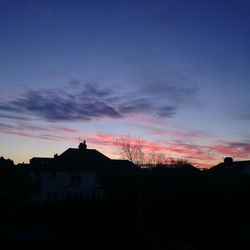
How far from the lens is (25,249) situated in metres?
21.4

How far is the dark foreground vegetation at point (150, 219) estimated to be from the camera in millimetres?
22062

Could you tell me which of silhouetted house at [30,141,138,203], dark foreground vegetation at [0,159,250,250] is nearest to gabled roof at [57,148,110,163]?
silhouetted house at [30,141,138,203]

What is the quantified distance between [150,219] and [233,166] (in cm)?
4369

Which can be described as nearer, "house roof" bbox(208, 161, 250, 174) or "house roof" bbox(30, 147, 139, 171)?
"house roof" bbox(30, 147, 139, 171)

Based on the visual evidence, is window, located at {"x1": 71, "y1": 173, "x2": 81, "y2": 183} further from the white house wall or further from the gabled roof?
the gabled roof

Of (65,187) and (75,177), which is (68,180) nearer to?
(75,177)

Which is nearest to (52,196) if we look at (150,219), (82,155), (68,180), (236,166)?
(68,180)

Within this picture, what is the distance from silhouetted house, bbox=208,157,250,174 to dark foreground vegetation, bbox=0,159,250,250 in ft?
88.2

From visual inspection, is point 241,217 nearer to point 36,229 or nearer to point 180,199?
point 180,199

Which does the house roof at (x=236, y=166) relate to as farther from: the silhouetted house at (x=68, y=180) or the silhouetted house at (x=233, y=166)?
the silhouetted house at (x=68, y=180)

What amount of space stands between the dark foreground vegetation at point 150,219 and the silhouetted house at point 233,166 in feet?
88.2

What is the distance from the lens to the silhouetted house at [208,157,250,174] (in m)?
59.8

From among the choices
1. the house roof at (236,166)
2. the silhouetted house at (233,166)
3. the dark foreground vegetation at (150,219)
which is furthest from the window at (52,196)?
the house roof at (236,166)

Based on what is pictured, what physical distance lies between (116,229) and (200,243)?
597cm
